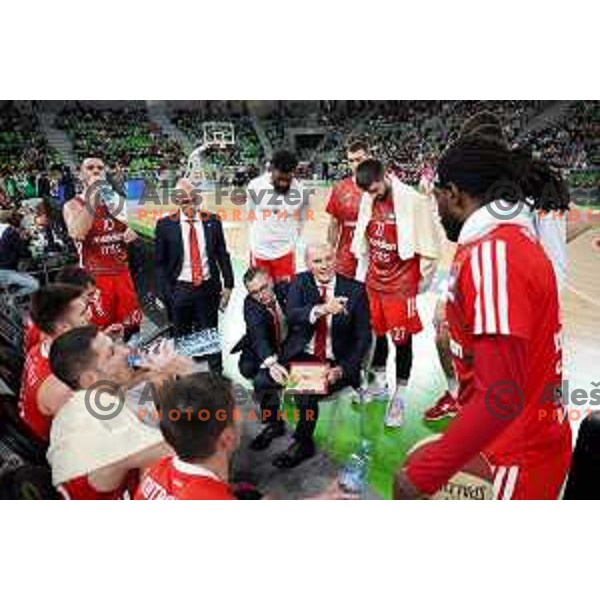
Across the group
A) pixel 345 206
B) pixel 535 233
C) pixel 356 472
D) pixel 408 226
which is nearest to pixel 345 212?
pixel 345 206

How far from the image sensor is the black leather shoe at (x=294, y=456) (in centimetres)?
297

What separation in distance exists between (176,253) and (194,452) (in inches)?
33.6

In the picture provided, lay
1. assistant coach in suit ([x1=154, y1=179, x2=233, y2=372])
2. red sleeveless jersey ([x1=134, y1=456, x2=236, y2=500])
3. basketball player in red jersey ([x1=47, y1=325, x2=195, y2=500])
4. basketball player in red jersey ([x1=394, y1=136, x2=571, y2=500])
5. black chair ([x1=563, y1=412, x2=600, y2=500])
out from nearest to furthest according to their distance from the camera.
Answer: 1. basketball player in red jersey ([x1=394, y1=136, x2=571, y2=500])
2. red sleeveless jersey ([x1=134, y1=456, x2=236, y2=500])
3. black chair ([x1=563, y1=412, x2=600, y2=500])
4. basketball player in red jersey ([x1=47, y1=325, x2=195, y2=500])
5. assistant coach in suit ([x1=154, y1=179, x2=233, y2=372])

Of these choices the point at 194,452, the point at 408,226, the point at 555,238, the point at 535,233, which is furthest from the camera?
A: the point at 408,226

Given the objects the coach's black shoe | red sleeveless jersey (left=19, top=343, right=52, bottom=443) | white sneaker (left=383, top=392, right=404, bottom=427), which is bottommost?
the coach's black shoe

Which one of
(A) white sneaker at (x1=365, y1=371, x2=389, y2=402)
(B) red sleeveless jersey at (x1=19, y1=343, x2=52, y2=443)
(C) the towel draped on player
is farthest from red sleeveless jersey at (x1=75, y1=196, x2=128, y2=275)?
(A) white sneaker at (x1=365, y1=371, x2=389, y2=402)

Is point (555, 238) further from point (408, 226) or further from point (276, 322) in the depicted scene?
point (276, 322)

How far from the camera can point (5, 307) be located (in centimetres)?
291

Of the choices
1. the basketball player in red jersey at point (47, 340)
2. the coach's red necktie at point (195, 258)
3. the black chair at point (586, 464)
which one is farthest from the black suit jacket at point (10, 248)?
the black chair at point (586, 464)

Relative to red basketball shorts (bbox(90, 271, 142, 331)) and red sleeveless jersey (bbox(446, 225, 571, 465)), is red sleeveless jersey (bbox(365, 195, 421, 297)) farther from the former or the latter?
red basketball shorts (bbox(90, 271, 142, 331))

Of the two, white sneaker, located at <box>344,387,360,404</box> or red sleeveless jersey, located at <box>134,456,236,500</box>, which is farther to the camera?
white sneaker, located at <box>344,387,360,404</box>

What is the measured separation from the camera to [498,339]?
2191mm

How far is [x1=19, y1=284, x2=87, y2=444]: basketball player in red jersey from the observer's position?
2.87 meters
